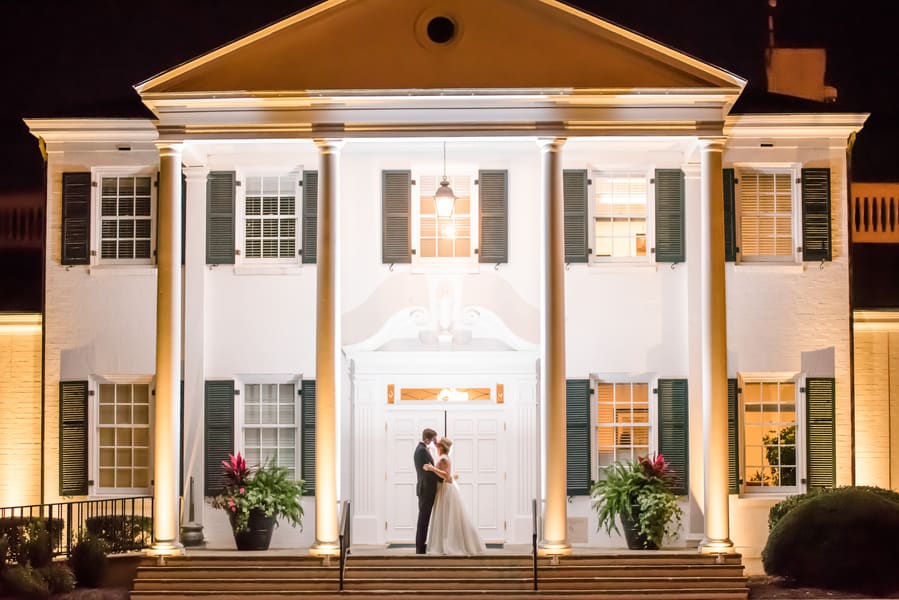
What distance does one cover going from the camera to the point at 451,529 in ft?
59.2

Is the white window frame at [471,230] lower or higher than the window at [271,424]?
higher

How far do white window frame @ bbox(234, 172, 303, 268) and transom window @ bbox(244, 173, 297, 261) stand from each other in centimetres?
3

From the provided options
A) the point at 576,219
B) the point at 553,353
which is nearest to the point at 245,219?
the point at 576,219

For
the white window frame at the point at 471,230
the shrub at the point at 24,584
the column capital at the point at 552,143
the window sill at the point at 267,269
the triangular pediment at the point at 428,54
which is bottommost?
the shrub at the point at 24,584

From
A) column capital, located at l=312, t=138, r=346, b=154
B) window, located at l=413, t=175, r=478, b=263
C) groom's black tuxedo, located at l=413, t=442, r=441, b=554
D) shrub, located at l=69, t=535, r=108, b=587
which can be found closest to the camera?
shrub, located at l=69, t=535, r=108, b=587

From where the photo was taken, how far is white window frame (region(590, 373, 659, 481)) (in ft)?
65.5

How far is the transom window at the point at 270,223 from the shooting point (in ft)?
Result: 66.6

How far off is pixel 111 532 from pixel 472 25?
9.49 m

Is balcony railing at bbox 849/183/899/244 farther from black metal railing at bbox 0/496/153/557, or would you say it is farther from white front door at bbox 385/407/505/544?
black metal railing at bbox 0/496/153/557

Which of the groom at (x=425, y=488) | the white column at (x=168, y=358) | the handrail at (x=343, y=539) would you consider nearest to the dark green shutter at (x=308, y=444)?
the handrail at (x=343, y=539)

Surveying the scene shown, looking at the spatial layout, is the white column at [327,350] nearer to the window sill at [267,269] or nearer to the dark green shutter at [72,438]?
the window sill at [267,269]

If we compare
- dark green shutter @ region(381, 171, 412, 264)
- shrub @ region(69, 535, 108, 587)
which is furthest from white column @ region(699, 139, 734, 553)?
shrub @ region(69, 535, 108, 587)

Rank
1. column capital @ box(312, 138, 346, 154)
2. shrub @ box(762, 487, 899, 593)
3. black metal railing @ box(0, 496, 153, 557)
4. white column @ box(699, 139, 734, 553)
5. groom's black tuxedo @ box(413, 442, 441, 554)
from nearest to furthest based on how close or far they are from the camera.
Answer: shrub @ box(762, 487, 899, 593), white column @ box(699, 139, 734, 553), column capital @ box(312, 138, 346, 154), groom's black tuxedo @ box(413, 442, 441, 554), black metal railing @ box(0, 496, 153, 557)

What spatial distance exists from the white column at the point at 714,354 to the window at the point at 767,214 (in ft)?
7.77
